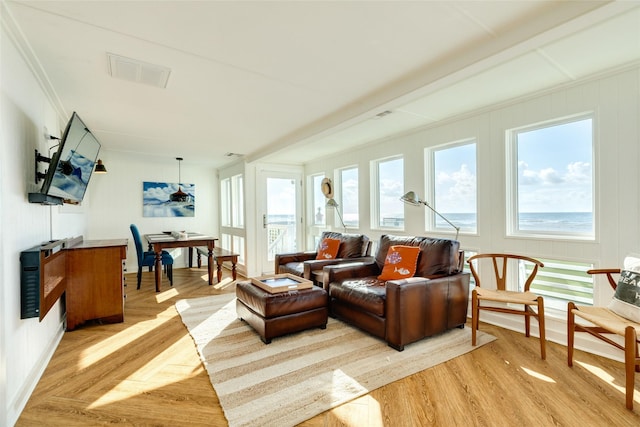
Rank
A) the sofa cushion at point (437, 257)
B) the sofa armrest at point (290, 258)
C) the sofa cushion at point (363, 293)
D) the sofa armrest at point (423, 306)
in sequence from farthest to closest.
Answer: the sofa armrest at point (290, 258) → the sofa cushion at point (437, 257) → the sofa cushion at point (363, 293) → the sofa armrest at point (423, 306)

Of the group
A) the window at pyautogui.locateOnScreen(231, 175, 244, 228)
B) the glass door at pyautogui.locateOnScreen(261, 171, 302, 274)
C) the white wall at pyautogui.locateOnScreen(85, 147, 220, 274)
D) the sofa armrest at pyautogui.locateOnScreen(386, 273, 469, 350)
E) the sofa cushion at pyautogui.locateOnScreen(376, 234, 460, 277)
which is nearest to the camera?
the sofa armrest at pyautogui.locateOnScreen(386, 273, 469, 350)

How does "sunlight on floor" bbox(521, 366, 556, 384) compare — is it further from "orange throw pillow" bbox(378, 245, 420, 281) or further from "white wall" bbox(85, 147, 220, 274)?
"white wall" bbox(85, 147, 220, 274)

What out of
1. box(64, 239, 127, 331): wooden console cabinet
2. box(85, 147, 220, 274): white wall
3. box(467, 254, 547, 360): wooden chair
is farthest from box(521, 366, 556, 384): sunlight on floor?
box(85, 147, 220, 274): white wall

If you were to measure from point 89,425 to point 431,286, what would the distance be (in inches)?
99.5

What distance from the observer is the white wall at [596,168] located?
7.47ft

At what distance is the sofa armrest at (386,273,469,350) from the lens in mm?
2436

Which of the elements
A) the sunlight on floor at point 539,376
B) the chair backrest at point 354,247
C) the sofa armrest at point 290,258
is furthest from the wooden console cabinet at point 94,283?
the sunlight on floor at point 539,376

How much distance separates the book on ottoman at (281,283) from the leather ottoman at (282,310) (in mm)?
37

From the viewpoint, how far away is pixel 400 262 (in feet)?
10.1

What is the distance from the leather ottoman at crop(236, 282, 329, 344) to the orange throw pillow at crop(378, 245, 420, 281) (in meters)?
0.75

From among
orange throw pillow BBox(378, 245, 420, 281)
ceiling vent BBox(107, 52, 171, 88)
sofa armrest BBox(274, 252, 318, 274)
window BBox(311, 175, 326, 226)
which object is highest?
ceiling vent BBox(107, 52, 171, 88)

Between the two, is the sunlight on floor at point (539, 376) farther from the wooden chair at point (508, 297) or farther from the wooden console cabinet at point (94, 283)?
the wooden console cabinet at point (94, 283)

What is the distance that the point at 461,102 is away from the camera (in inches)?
119

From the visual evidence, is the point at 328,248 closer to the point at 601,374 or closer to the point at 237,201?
the point at 237,201
